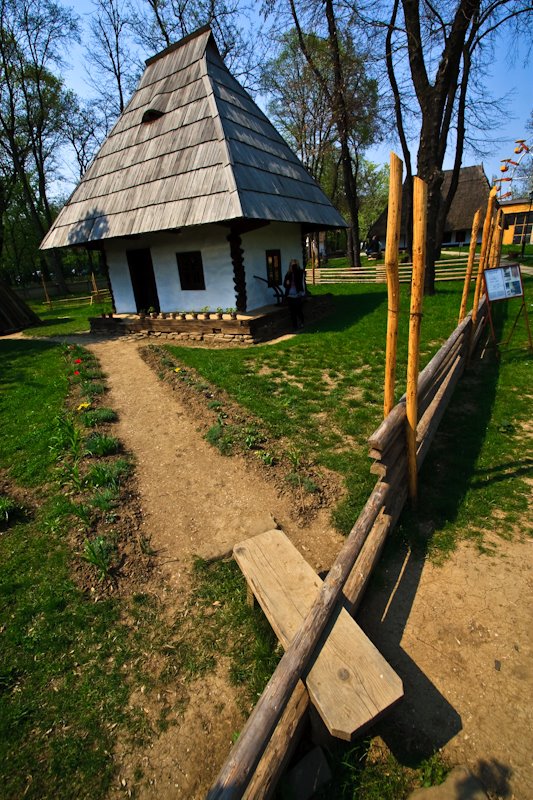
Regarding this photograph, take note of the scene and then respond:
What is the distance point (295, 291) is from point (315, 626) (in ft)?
30.9

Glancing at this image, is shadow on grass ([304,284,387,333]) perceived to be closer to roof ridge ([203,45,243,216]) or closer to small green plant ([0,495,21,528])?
roof ridge ([203,45,243,216])

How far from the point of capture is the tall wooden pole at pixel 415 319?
10.3ft

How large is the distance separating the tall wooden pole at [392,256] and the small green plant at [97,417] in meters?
4.18

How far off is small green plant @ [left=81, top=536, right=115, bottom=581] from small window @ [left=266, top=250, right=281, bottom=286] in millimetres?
9627

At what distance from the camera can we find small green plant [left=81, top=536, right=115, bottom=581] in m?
3.14

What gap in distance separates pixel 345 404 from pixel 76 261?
5967cm

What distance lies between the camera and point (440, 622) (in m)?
2.69

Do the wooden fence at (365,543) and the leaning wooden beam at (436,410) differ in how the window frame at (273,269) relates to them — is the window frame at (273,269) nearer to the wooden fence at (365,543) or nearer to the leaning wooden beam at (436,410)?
the leaning wooden beam at (436,410)

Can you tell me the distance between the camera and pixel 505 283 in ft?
23.5

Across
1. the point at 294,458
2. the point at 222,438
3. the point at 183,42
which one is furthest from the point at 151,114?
the point at 294,458

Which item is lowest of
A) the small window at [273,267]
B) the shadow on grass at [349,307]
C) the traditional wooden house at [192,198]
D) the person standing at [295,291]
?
the shadow on grass at [349,307]

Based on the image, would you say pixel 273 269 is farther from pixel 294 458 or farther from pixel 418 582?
pixel 418 582

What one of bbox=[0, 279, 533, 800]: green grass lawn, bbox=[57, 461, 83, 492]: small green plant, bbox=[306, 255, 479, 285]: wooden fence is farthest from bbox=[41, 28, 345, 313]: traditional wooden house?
bbox=[57, 461, 83, 492]: small green plant

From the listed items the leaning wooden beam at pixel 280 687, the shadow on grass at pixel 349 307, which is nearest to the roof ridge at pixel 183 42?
the shadow on grass at pixel 349 307
